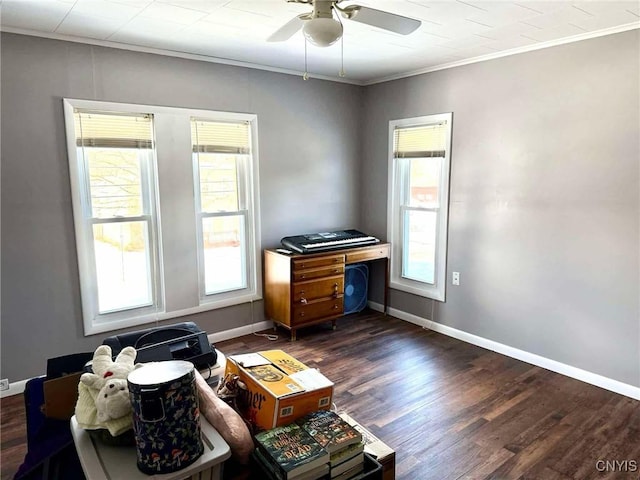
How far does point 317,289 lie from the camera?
3859 millimetres

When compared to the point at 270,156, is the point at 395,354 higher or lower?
lower

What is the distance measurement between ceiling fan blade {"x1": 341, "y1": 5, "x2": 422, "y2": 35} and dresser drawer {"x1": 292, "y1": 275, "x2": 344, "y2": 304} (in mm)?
2233

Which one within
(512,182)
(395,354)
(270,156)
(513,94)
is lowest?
(395,354)

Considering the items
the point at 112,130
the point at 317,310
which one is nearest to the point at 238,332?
the point at 317,310

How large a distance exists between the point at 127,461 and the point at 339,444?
→ 59 centimetres

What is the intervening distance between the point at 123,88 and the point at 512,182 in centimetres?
300

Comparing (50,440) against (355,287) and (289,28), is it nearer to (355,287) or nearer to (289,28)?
(289,28)

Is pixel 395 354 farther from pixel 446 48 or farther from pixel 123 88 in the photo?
pixel 123 88

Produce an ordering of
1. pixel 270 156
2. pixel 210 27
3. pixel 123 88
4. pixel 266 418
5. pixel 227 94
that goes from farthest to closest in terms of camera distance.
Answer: pixel 270 156 → pixel 227 94 → pixel 123 88 → pixel 210 27 → pixel 266 418

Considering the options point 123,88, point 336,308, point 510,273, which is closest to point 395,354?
point 336,308

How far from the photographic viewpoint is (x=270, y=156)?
3904mm

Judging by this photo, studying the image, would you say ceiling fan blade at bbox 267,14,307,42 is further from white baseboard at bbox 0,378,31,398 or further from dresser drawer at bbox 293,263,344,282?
white baseboard at bbox 0,378,31,398

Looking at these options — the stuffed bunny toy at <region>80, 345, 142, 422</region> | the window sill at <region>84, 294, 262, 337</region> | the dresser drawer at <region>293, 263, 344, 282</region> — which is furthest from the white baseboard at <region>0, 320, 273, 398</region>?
the stuffed bunny toy at <region>80, 345, 142, 422</region>

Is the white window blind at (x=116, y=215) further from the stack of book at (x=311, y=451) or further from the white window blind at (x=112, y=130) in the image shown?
the stack of book at (x=311, y=451)
